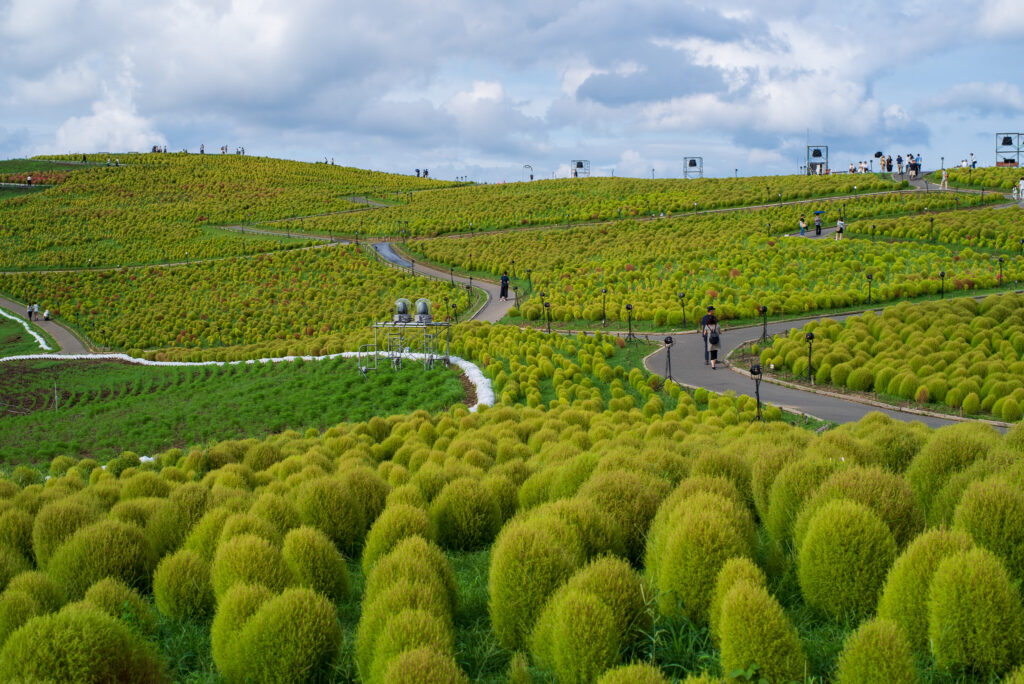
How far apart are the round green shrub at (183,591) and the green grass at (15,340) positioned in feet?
110

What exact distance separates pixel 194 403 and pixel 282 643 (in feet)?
64.4

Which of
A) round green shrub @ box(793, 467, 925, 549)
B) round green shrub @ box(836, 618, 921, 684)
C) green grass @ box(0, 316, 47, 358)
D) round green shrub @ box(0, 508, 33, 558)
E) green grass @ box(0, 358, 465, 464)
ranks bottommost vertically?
green grass @ box(0, 358, 465, 464)

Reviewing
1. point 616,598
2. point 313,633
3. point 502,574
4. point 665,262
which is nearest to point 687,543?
point 616,598

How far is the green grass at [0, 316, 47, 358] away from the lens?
34531 millimetres

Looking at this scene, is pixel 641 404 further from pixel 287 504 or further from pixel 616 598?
pixel 616 598

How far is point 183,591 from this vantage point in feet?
19.0

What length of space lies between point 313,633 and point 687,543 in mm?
2362

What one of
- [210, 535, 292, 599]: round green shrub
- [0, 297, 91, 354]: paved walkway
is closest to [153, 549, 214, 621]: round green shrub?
[210, 535, 292, 599]: round green shrub

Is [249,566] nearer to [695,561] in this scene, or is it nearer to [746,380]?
[695,561]

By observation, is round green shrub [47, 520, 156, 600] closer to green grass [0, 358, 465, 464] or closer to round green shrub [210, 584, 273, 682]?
round green shrub [210, 584, 273, 682]

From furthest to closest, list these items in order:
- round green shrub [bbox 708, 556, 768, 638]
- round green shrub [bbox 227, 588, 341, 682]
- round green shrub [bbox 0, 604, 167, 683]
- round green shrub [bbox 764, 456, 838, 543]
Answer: round green shrub [bbox 764, 456, 838, 543] < round green shrub [bbox 227, 588, 341, 682] < round green shrub [bbox 708, 556, 768, 638] < round green shrub [bbox 0, 604, 167, 683]

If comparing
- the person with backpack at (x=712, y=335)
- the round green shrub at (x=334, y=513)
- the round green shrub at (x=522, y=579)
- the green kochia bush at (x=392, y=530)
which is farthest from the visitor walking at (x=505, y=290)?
the round green shrub at (x=522, y=579)

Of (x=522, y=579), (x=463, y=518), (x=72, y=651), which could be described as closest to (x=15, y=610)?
(x=72, y=651)

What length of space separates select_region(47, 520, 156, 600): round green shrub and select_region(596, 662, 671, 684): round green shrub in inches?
160
